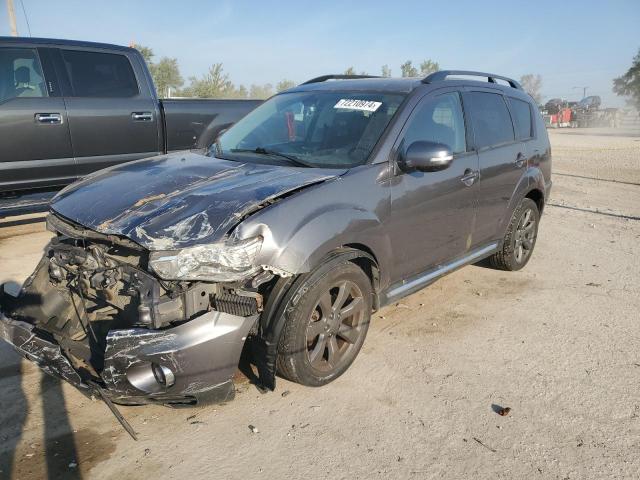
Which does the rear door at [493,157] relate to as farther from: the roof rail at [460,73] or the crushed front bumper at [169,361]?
the crushed front bumper at [169,361]

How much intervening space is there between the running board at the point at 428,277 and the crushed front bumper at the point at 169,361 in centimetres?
130

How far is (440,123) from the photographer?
12.9 feet

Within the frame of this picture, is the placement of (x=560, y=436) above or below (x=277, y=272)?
below

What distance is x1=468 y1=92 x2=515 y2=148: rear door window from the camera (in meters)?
4.34

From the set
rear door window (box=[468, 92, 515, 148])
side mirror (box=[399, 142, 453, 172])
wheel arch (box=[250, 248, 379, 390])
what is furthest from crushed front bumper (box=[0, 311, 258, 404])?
rear door window (box=[468, 92, 515, 148])

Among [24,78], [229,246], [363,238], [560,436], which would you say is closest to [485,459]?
[560,436]

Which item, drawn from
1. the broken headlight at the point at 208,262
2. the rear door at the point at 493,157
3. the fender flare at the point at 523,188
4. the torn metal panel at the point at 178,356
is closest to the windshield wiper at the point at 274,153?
the broken headlight at the point at 208,262

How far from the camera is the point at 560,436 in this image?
2.77 meters

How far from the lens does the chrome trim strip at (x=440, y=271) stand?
12.0 feet

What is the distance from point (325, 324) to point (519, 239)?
294 cm

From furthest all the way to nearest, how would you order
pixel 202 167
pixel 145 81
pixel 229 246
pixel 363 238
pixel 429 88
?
pixel 145 81 → pixel 429 88 → pixel 202 167 → pixel 363 238 → pixel 229 246

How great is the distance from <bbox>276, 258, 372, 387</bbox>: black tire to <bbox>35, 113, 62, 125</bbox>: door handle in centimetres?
422

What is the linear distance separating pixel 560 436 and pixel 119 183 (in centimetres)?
292

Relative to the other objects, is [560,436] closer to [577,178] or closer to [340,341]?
[340,341]
